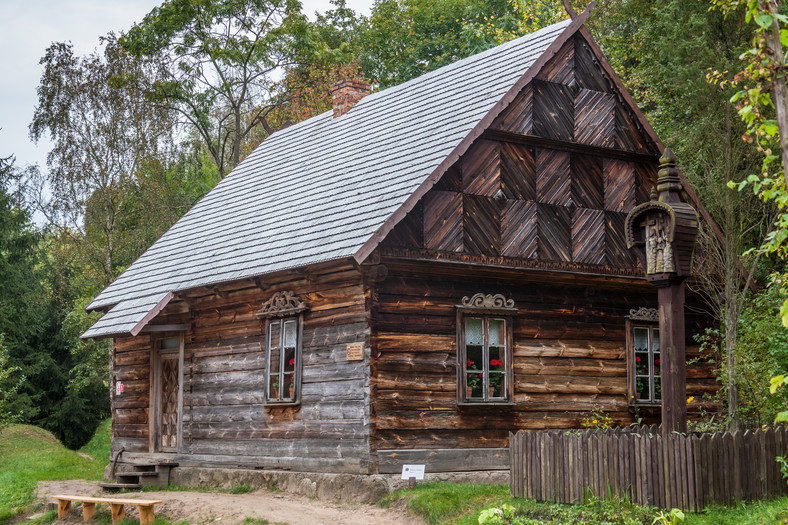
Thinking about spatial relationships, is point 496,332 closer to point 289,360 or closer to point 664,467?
point 289,360

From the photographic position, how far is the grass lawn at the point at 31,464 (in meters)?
16.3

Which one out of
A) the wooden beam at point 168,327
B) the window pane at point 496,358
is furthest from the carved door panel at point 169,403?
the window pane at point 496,358

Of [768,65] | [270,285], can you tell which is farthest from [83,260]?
[768,65]

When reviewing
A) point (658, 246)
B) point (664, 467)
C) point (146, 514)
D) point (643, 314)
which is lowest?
point (146, 514)

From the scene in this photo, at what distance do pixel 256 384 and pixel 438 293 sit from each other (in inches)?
147

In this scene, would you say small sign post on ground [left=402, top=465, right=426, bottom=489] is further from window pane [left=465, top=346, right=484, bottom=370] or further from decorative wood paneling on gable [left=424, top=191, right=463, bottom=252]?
decorative wood paneling on gable [left=424, top=191, right=463, bottom=252]

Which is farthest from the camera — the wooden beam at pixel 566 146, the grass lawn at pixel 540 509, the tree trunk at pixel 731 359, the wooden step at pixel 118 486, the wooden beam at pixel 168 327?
the wooden beam at pixel 168 327

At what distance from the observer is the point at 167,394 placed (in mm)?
18703

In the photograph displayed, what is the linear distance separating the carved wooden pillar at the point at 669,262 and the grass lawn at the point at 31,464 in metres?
11.0

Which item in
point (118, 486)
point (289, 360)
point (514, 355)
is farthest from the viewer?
point (118, 486)

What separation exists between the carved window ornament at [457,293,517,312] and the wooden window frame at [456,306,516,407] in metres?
0.03

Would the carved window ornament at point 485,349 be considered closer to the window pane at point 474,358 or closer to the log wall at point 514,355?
the window pane at point 474,358

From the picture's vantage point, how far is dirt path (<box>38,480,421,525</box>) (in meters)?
12.2

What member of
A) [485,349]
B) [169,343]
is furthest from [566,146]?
[169,343]
